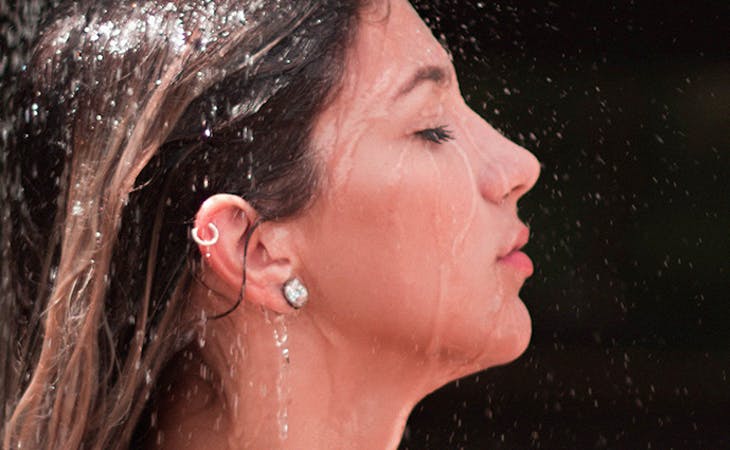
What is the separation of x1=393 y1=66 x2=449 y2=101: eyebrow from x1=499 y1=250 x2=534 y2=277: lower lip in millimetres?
357

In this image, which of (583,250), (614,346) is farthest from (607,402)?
(583,250)

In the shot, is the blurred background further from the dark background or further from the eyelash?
the eyelash

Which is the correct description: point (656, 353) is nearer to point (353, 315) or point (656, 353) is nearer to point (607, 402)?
point (607, 402)

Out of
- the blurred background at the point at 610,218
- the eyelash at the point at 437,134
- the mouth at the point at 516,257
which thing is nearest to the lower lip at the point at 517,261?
the mouth at the point at 516,257

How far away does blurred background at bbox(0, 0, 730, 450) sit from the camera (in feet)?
16.5

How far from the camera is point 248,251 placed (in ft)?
8.35

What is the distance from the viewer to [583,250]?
5188 millimetres

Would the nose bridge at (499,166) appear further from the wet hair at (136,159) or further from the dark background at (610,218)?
the dark background at (610,218)

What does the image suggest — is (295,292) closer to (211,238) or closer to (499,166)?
(211,238)

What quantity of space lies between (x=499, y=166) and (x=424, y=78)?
0.72 ft

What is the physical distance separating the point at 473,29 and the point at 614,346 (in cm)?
131

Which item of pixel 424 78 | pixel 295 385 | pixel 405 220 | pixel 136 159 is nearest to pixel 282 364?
pixel 295 385

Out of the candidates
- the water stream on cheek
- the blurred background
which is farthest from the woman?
the blurred background

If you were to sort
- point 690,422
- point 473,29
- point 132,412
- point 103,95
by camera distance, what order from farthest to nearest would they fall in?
point 690,422
point 473,29
point 132,412
point 103,95
